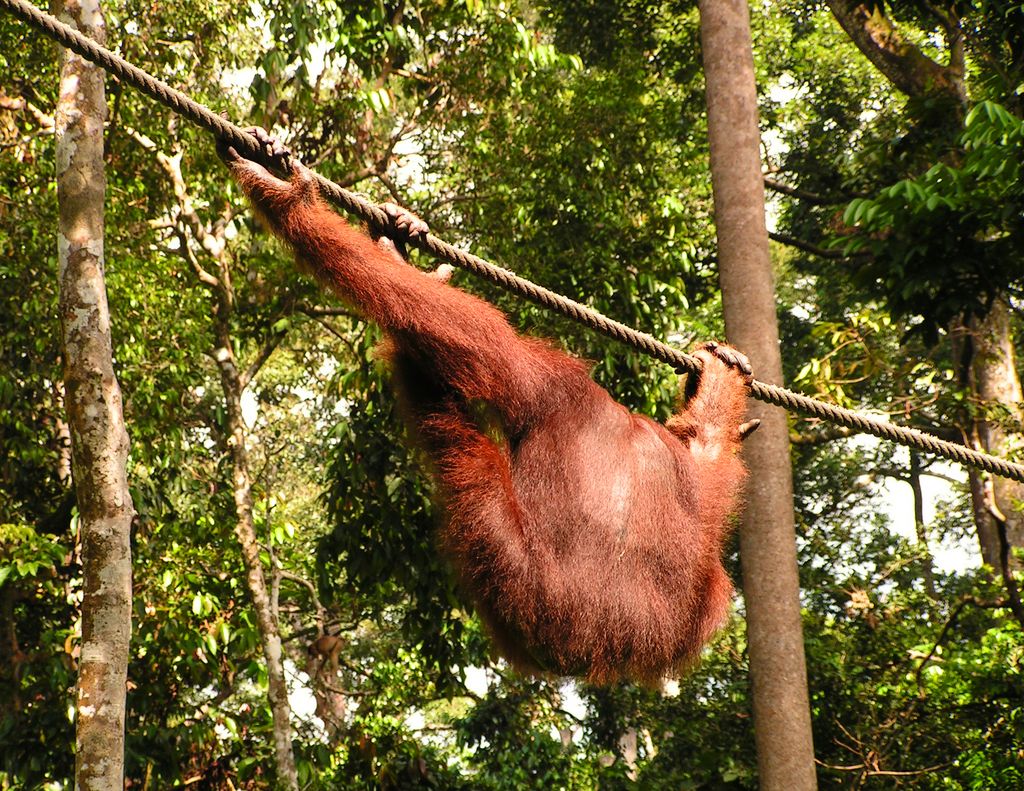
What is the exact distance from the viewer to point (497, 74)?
7.52 m

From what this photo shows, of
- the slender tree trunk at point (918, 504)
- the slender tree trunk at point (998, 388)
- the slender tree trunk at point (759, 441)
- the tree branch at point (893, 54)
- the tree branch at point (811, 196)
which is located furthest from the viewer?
the slender tree trunk at point (918, 504)


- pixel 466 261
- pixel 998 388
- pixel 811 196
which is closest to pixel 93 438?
pixel 466 261

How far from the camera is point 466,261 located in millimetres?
2500

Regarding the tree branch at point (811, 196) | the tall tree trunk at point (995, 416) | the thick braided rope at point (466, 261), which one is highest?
the tree branch at point (811, 196)

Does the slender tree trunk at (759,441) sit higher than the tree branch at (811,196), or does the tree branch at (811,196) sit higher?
the tree branch at (811,196)

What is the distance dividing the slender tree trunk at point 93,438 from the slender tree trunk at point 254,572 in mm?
2516

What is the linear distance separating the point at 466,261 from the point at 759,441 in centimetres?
252

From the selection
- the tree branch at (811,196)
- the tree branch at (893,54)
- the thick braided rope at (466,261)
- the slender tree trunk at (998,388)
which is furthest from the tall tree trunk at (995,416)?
the thick braided rope at (466,261)

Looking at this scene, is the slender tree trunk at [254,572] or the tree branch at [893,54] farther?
the tree branch at [893,54]

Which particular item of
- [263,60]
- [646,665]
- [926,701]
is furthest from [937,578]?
[646,665]

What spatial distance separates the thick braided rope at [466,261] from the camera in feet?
7.11

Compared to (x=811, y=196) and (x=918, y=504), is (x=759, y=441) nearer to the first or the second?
(x=811, y=196)

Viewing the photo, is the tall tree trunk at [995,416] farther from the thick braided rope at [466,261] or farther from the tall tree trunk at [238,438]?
the tall tree trunk at [238,438]

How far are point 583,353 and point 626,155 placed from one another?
164cm
